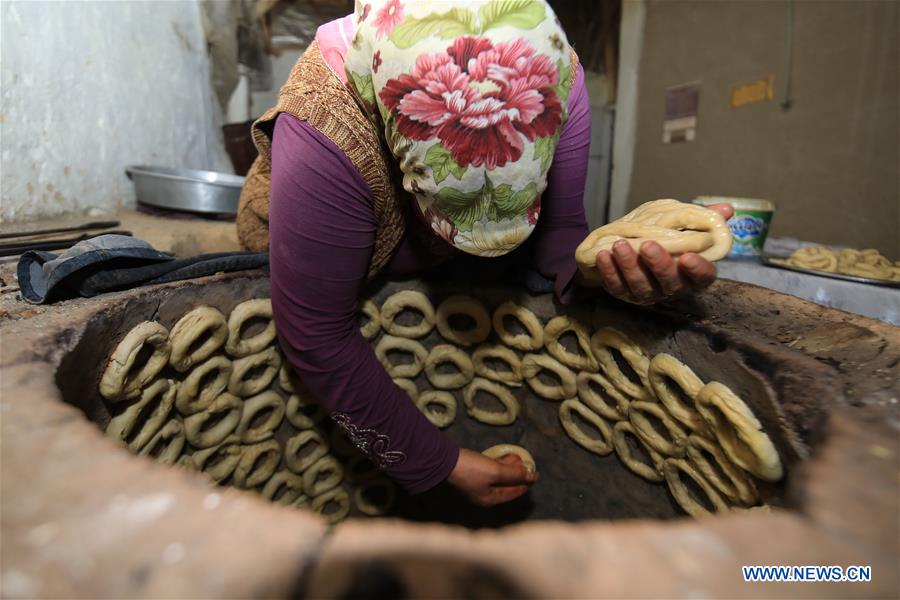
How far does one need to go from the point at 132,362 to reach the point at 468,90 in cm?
72

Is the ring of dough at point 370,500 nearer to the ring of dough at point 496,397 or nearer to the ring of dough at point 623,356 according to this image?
the ring of dough at point 496,397

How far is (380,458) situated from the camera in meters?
1.00

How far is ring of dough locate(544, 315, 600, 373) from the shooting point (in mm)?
1129

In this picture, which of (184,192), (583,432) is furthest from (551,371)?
(184,192)

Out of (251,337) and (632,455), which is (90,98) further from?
(632,455)

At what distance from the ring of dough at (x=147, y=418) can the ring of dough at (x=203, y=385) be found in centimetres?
2

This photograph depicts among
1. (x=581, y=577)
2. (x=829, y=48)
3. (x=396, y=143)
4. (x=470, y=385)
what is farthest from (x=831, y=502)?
(x=829, y=48)

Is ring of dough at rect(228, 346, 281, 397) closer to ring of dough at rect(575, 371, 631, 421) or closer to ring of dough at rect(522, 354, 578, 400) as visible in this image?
ring of dough at rect(522, 354, 578, 400)

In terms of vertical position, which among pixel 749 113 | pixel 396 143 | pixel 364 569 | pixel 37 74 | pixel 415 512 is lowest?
pixel 415 512

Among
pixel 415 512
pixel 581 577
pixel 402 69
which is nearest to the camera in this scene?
pixel 581 577

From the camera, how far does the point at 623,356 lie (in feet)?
3.39

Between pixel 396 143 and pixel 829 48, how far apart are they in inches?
83.5

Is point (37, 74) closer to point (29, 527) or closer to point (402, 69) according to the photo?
point (402, 69)

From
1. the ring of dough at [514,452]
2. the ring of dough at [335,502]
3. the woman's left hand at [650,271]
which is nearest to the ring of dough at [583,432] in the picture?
the ring of dough at [514,452]
